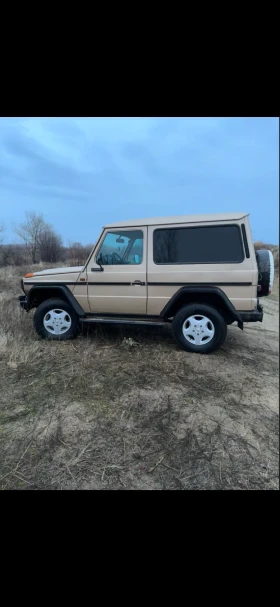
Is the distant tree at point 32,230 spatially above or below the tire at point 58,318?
above

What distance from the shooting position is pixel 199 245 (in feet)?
9.49

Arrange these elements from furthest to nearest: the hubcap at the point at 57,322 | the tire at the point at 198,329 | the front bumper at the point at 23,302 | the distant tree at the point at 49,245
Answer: the hubcap at the point at 57,322 → the tire at the point at 198,329 → the front bumper at the point at 23,302 → the distant tree at the point at 49,245

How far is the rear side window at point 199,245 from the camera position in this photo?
284 centimetres

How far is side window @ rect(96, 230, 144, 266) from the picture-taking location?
9.96ft

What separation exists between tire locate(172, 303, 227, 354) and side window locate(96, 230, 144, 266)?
90cm

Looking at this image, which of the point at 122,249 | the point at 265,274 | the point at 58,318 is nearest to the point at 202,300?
the point at 265,274

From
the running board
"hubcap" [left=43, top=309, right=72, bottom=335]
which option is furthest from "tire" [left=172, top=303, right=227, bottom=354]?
"hubcap" [left=43, top=309, right=72, bottom=335]

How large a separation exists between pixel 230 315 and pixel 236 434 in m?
1.58

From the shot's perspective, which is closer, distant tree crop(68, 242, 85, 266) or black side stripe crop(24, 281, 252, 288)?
distant tree crop(68, 242, 85, 266)

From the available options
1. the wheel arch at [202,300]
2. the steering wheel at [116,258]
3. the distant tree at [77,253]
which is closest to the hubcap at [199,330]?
the wheel arch at [202,300]

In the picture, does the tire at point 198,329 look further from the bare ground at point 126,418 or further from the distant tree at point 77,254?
the distant tree at point 77,254

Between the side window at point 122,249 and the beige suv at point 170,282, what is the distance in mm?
12

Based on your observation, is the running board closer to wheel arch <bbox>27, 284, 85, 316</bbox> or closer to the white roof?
wheel arch <bbox>27, 284, 85, 316</bbox>
